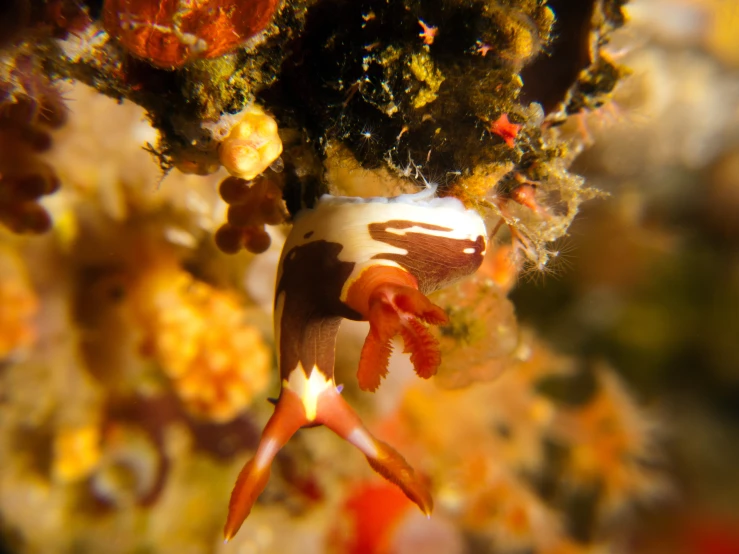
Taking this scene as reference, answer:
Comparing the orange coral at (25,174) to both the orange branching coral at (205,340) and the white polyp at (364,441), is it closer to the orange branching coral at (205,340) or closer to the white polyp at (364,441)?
the orange branching coral at (205,340)

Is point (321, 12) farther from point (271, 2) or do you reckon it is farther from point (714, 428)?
point (714, 428)

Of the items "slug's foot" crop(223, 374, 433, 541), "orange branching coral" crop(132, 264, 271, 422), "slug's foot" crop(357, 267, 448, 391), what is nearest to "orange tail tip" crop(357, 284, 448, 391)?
"slug's foot" crop(357, 267, 448, 391)

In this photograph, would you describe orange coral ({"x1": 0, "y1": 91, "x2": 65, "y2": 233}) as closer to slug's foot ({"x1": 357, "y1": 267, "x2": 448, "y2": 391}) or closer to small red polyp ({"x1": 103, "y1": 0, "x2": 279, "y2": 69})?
small red polyp ({"x1": 103, "y1": 0, "x2": 279, "y2": 69})

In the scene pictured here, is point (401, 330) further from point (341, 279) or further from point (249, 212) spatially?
point (249, 212)

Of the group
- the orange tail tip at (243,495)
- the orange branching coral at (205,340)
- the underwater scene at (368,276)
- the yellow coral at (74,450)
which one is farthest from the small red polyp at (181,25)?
the yellow coral at (74,450)

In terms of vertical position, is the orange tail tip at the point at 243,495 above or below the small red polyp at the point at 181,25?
below

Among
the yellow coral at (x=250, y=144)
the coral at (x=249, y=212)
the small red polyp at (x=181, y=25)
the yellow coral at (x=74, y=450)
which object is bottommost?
the yellow coral at (x=74, y=450)
